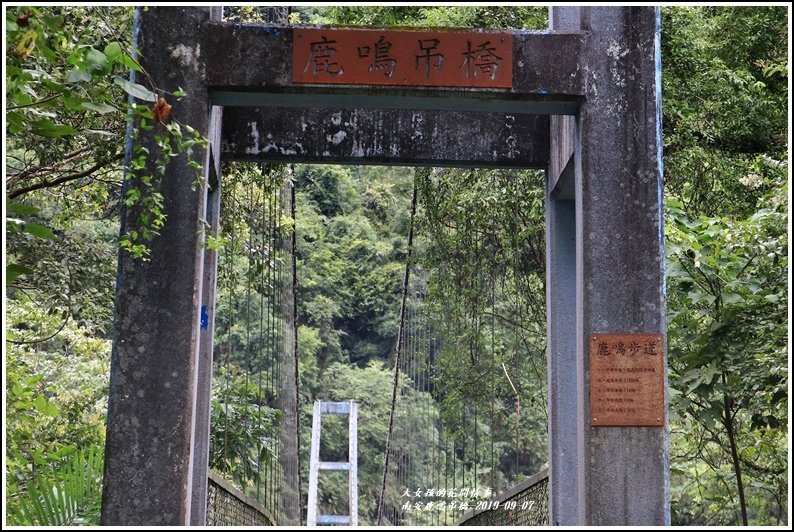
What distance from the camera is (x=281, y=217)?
568cm

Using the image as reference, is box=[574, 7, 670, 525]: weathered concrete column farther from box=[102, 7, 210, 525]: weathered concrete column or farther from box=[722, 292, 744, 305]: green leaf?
box=[102, 7, 210, 525]: weathered concrete column

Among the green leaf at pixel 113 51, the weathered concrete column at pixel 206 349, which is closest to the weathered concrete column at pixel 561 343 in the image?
the weathered concrete column at pixel 206 349

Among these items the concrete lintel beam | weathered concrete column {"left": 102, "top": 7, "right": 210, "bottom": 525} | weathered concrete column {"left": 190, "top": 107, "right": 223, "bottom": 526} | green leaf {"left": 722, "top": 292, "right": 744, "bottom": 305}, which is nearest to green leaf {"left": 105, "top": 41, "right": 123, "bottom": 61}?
weathered concrete column {"left": 102, "top": 7, "right": 210, "bottom": 525}

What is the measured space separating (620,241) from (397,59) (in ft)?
3.01

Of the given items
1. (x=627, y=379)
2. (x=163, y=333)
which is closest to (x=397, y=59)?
(x=163, y=333)

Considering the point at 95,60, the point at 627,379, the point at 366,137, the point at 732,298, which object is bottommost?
the point at 627,379

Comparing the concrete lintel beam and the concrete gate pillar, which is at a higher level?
the concrete lintel beam

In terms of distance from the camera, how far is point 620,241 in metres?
2.91

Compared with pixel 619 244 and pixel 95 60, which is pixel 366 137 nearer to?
pixel 619 244

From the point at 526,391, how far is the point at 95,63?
7.16 metres

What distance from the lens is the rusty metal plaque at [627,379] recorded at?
2842 mm

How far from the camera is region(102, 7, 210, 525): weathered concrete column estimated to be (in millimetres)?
2760

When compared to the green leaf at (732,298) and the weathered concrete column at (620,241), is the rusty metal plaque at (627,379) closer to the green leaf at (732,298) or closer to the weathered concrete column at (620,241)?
the weathered concrete column at (620,241)

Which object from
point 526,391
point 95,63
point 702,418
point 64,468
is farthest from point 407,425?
point 95,63
